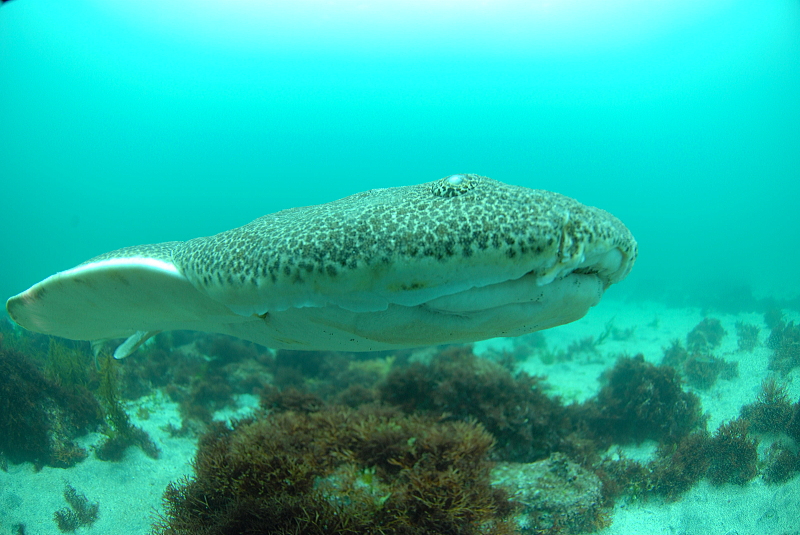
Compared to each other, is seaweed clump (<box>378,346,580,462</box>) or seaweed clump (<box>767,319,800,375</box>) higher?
seaweed clump (<box>378,346,580,462</box>)

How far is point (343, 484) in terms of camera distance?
3670mm

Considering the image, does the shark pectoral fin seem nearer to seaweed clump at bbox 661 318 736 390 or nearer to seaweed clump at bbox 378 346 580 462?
seaweed clump at bbox 378 346 580 462

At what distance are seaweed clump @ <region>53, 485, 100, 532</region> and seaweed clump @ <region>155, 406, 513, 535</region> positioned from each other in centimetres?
195

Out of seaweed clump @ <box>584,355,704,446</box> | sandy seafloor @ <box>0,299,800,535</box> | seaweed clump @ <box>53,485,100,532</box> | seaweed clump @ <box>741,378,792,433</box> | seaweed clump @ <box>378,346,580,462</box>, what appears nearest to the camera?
sandy seafloor @ <box>0,299,800,535</box>

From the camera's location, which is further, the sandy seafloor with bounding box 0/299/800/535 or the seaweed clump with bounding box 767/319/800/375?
the seaweed clump with bounding box 767/319/800/375

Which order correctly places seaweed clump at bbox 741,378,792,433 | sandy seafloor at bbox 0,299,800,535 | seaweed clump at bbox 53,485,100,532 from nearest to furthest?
sandy seafloor at bbox 0,299,800,535 → seaweed clump at bbox 53,485,100,532 → seaweed clump at bbox 741,378,792,433

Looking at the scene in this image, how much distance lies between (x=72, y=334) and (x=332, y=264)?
344 cm

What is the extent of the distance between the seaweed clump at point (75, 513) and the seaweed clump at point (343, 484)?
195 cm

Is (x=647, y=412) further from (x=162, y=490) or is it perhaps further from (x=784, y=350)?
(x=162, y=490)

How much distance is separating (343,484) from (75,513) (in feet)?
14.5

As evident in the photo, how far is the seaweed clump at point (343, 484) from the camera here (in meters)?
3.23

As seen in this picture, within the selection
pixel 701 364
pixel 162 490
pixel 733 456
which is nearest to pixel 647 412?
pixel 733 456

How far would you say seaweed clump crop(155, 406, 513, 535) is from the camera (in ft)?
10.6

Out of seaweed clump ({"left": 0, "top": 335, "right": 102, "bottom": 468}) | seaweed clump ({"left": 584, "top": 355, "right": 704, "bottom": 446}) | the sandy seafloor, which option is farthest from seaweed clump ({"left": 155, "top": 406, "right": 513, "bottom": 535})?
seaweed clump ({"left": 584, "top": 355, "right": 704, "bottom": 446})
